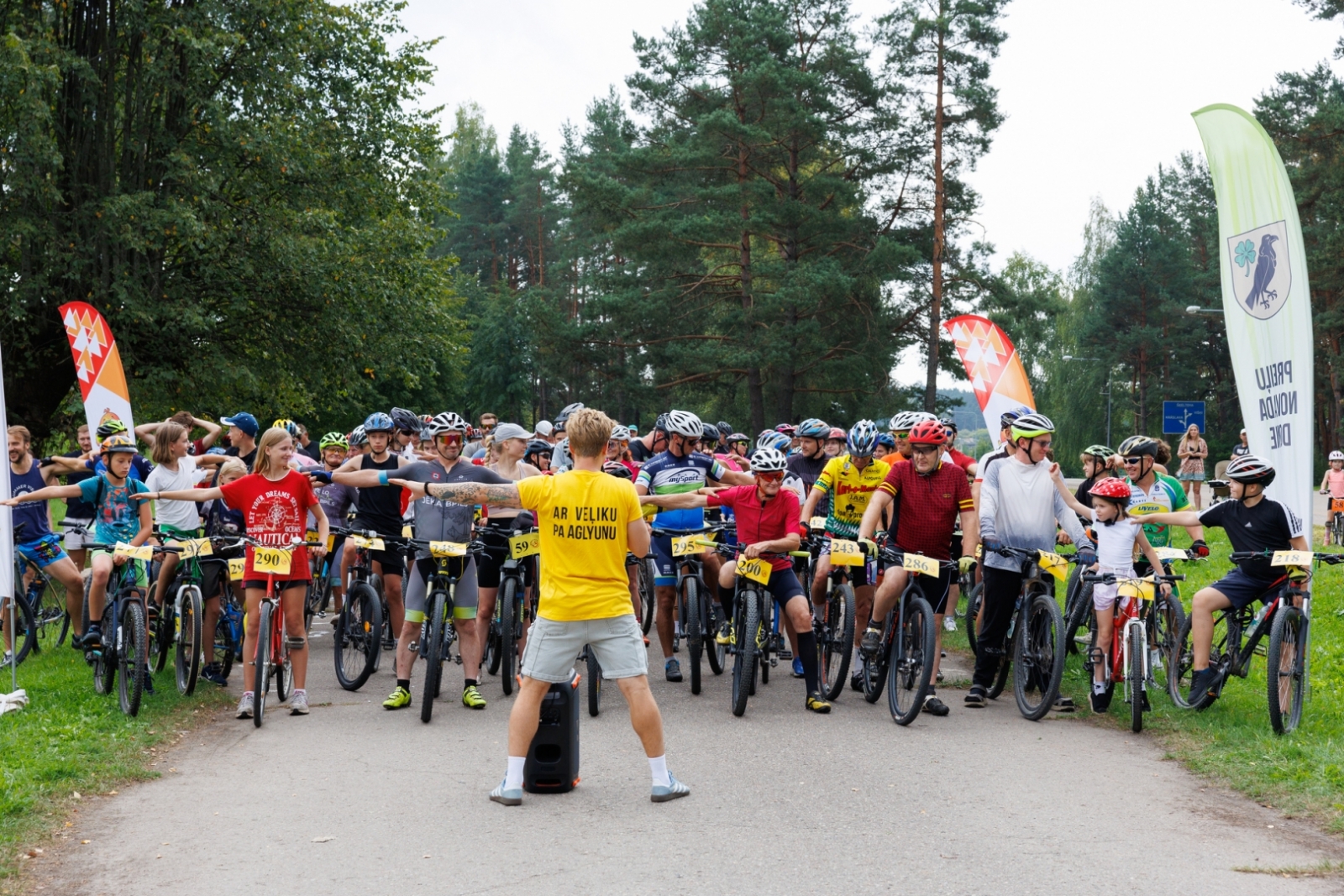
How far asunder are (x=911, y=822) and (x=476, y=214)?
7080cm

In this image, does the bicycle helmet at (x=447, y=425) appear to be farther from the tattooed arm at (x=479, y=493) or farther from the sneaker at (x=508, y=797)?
the sneaker at (x=508, y=797)

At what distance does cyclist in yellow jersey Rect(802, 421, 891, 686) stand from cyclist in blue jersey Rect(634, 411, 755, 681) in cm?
84

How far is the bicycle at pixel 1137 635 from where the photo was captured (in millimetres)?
Answer: 8242

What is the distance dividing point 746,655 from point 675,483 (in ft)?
6.13

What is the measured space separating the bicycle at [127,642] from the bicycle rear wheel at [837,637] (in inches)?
174

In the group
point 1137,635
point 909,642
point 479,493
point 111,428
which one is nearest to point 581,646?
point 479,493

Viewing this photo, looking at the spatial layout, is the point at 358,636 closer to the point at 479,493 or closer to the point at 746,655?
the point at 746,655

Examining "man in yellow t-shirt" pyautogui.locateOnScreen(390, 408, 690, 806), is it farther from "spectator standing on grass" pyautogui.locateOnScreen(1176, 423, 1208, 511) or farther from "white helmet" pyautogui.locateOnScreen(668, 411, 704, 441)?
"spectator standing on grass" pyautogui.locateOnScreen(1176, 423, 1208, 511)

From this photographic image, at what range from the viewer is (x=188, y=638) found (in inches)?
372

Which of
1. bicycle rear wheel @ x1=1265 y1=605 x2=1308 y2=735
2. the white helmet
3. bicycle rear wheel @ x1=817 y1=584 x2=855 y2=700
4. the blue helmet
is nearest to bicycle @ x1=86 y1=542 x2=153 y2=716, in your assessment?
the blue helmet

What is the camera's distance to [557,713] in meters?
6.59

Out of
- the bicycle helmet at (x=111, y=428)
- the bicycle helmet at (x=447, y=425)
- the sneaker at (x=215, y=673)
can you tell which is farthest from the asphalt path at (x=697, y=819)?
the bicycle helmet at (x=111, y=428)

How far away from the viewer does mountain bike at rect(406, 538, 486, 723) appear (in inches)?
333

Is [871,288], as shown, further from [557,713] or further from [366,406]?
[557,713]
